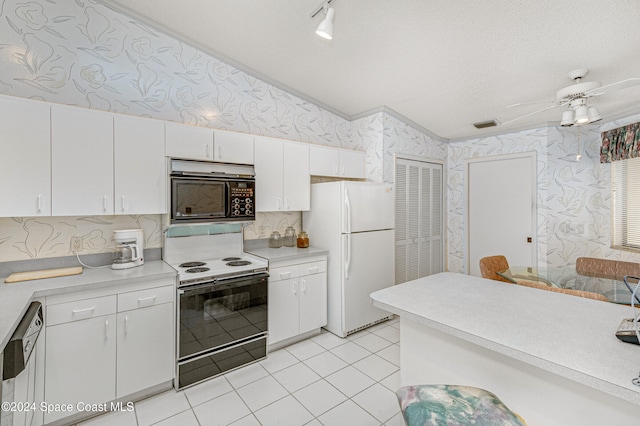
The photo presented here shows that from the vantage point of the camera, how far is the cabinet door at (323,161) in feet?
11.3

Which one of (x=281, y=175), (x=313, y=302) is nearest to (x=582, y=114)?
Answer: (x=281, y=175)

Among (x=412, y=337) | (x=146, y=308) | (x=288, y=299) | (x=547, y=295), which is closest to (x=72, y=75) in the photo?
(x=146, y=308)

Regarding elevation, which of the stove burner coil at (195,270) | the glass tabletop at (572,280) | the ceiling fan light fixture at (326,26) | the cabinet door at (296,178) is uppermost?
the ceiling fan light fixture at (326,26)

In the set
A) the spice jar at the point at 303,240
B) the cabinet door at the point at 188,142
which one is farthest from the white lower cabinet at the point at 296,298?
the cabinet door at the point at 188,142

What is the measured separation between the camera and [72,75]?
240 centimetres

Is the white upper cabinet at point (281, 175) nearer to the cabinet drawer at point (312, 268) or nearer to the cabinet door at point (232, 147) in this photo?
the cabinet door at point (232, 147)

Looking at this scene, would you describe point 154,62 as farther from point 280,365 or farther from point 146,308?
point 280,365

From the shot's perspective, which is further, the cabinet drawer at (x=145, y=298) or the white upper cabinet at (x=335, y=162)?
the white upper cabinet at (x=335, y=162)

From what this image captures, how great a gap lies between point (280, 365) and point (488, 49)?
330 cm

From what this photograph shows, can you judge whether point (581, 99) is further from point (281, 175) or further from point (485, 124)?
point (281, 175)

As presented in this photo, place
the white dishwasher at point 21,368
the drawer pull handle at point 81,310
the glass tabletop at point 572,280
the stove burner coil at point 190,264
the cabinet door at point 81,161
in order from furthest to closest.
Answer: the stove burner coil at point 190,264 → the glass tabletop at point 572,280 → the cabinet door at point 81,161 → the drawer pull handle at point 81,310 → the white dishwasher at point 21,368

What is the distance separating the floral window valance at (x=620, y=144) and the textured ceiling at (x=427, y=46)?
209 mm

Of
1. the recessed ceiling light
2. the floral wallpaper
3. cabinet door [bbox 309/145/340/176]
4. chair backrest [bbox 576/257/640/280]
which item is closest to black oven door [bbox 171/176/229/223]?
cabinet door [bbox 309/145/340/176]

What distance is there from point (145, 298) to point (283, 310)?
4.11 feet
